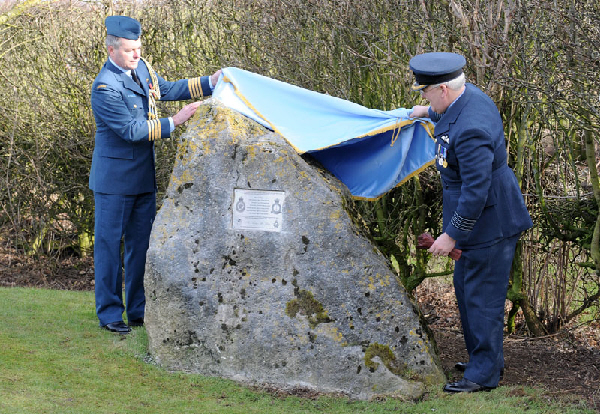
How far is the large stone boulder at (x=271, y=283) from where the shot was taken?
422 cm

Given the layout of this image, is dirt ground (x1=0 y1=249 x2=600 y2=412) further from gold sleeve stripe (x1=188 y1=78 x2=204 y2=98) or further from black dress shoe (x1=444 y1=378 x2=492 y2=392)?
gold sleeve stripe (x1=188 y1=78 x2=204 y2=98)

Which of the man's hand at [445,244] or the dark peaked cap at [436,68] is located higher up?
the dark peaked cap at [436,68]

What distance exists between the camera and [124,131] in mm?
4980

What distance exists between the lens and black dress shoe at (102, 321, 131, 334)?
A: 17.0ft

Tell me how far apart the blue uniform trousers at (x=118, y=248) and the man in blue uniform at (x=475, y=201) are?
234 cm

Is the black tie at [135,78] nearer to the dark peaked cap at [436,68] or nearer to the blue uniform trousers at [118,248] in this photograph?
the blue uniform trousers at [118,248]

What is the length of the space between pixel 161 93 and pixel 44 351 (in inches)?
82.8

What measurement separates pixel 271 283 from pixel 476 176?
4.46ft

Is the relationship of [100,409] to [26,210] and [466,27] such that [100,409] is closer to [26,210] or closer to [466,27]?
[466,27]

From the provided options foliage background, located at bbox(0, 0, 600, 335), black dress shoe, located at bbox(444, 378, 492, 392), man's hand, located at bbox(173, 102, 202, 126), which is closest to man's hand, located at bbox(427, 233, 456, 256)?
black dress shoe, located at bbox(444, 378, 492, 392)

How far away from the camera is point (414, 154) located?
15.5 ft

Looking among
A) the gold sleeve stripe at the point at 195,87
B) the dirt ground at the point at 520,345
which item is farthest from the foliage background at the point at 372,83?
the gold sleeve stripe at the point at 195,87

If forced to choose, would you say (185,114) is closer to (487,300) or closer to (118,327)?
(118,327)

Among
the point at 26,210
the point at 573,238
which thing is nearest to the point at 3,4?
the point at 26,210
